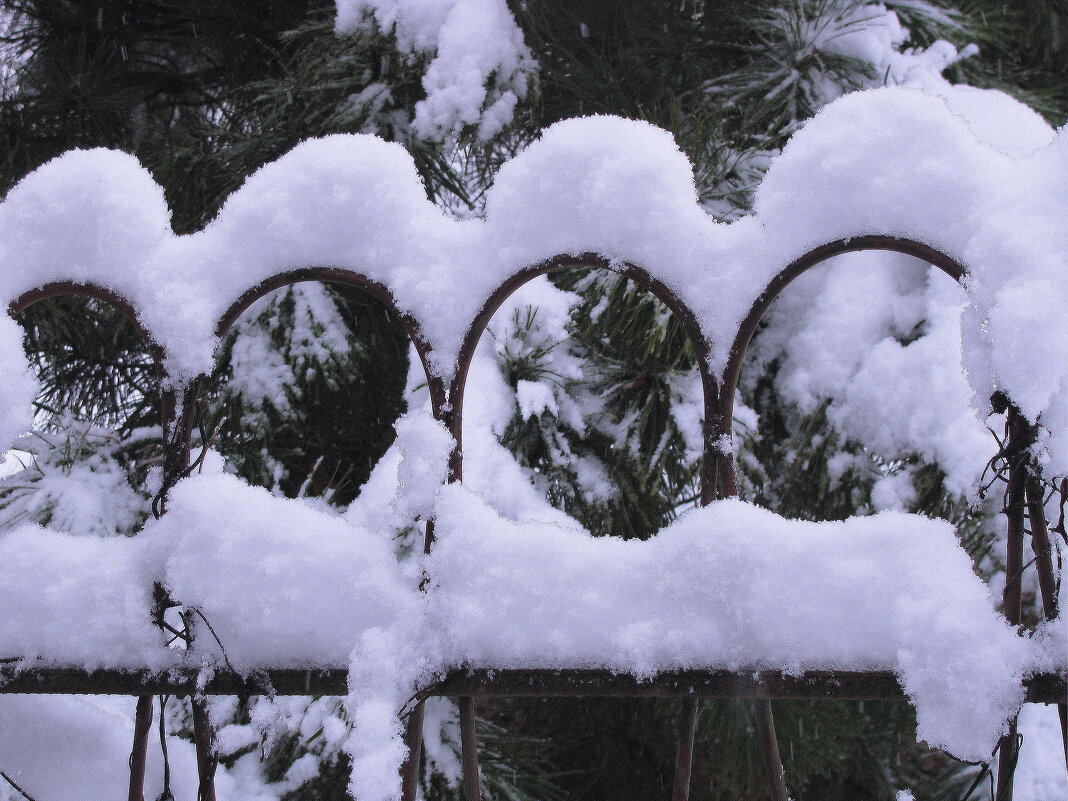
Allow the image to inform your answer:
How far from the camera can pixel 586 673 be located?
1.42ft

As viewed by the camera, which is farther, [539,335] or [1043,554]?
[539,335]

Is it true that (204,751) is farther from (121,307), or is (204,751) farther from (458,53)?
(458,53)

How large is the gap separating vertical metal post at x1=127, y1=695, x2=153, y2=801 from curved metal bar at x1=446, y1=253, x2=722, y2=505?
25 cm

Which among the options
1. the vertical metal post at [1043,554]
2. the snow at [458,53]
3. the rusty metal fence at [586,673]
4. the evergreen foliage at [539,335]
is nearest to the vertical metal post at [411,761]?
the rusty metal fence at [586,673]

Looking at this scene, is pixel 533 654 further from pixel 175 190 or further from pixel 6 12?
pixel 6 12

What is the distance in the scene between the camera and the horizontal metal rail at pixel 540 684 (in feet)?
1.35

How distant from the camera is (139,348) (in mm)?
1845

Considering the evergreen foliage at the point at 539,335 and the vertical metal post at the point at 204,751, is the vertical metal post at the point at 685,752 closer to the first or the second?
the vertical metal post at the point at 204,751

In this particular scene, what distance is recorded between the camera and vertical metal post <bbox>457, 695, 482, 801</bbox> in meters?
0.45

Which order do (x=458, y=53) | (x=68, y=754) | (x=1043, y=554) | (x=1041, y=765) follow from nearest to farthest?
(x=1043, y=554)
(x=68, y=754)
(x=1041, y=765)
(x=458, y=53)

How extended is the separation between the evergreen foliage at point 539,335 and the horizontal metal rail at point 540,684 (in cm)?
39

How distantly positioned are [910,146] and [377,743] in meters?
0.45

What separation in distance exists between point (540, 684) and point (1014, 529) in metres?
0.28

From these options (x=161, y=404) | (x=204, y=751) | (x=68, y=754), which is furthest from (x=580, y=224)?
(x=68, y=754)
